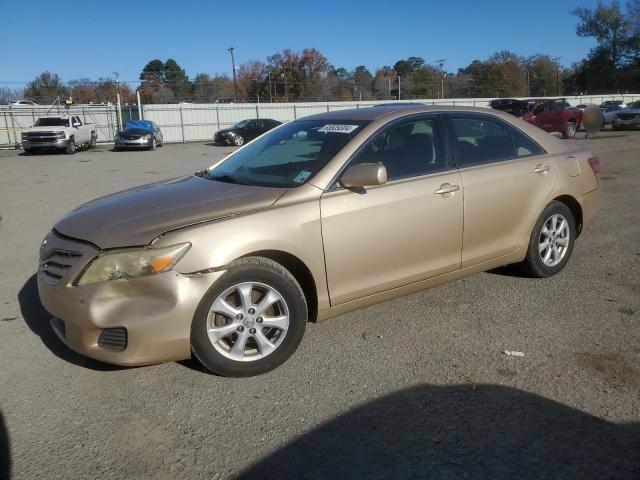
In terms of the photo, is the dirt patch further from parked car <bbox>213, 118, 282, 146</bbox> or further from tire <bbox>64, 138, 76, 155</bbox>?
parked car <bbox>213, 118, 282, 146</bbox>

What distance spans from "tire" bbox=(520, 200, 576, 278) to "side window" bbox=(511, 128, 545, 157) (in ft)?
1.56

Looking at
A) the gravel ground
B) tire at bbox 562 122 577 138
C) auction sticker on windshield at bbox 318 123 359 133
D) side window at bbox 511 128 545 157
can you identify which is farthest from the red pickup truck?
auction sticker on windshield at bbox 318 123 359 133

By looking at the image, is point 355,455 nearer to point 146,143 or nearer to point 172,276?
point 172,276

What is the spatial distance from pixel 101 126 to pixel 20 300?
3412 cm

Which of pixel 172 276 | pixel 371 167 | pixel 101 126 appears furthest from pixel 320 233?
pixel 101 126

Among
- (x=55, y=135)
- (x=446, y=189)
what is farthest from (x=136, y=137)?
(x=446, y=189)

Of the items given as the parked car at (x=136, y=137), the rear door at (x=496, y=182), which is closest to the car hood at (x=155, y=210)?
the rear door at (x=496, y=182)

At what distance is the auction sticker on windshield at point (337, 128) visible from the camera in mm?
4082

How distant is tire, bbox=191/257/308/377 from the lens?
325cm

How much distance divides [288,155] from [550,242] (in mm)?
2482

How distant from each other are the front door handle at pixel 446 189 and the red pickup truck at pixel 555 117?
23.2 m

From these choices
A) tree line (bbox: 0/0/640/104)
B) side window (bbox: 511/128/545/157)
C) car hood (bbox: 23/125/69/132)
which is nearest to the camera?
side window (bbox: 511/128/545/157)

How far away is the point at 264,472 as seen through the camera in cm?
254

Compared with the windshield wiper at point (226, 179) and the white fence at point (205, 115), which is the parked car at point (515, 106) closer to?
the white fence at point (205, 115)
